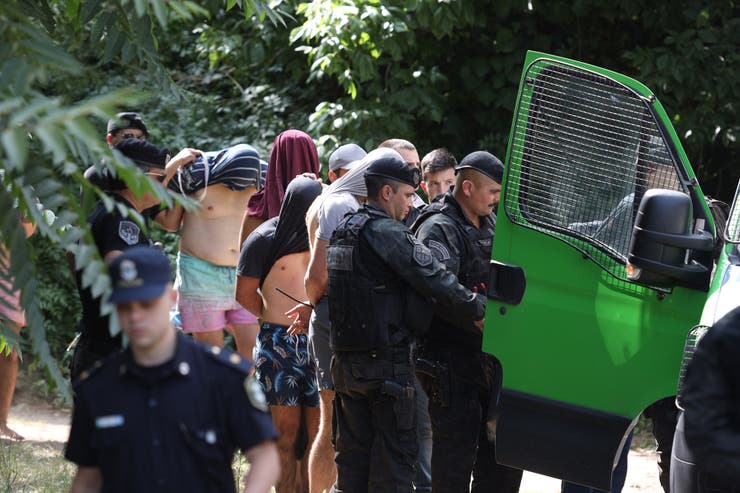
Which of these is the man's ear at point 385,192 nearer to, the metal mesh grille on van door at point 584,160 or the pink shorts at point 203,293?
the metal mesh grille on van door at point 584,160

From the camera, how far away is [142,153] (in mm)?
5203

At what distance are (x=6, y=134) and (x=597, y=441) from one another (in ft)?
10.3

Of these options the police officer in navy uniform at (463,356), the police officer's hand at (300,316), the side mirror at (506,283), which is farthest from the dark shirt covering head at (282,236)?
the side mirror at (506,283)

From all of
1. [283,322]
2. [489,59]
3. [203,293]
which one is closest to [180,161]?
[203,293]

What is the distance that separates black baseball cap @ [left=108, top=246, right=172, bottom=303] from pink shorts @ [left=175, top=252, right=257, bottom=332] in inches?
171

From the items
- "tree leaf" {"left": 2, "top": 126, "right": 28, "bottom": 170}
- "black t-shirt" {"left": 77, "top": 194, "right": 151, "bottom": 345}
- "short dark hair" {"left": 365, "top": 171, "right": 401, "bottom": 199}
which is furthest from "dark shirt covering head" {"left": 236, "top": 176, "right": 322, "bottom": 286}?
"tree leaf" {"left": 2, "top": 126, "right": 28, "bottom": 170}

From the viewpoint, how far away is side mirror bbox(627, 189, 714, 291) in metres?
4.24

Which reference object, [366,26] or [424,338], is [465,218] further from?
[366,26]

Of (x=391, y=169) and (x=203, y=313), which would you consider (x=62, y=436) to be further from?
(x=391, y=169)

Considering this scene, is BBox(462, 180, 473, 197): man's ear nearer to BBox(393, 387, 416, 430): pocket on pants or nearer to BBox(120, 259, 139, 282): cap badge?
BBox(393, 387, 416, 430): pocket on pants

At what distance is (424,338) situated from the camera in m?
5.57

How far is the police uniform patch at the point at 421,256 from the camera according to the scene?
4.94 metres

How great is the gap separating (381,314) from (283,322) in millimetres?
1103

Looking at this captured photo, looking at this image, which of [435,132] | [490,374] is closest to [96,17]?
[490,374]
